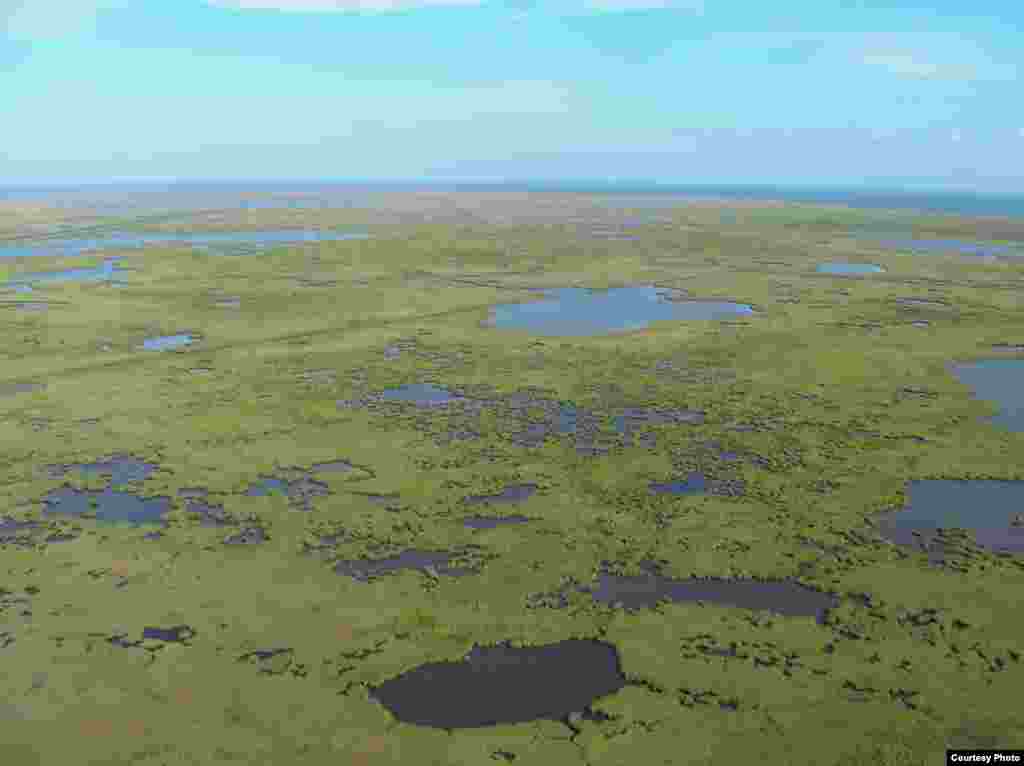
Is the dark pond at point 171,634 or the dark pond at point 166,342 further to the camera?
the dark pond at point 166,342

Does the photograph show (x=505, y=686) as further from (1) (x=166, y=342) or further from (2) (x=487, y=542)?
(1) (x=166, y=342)

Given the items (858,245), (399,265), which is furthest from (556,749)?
(858,245)

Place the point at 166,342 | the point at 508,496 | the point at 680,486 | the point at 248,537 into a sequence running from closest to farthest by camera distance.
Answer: the point at 248,537 → the point at 508,496 → the point at 680,486 → the point at 166,342

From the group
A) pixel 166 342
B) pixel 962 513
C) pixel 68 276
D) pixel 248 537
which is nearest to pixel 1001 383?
pixel 962 513

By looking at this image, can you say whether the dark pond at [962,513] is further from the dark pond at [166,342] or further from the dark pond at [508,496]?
the dark pond at [166,342]

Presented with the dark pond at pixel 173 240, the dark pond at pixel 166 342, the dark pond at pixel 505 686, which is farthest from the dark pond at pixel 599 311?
the dark pond at pixel 173 240

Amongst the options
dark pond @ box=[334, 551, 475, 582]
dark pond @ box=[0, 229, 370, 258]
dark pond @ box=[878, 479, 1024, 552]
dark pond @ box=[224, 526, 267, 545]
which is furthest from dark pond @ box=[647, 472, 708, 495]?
dark pond @ box=[0, 229, 370, 258]
